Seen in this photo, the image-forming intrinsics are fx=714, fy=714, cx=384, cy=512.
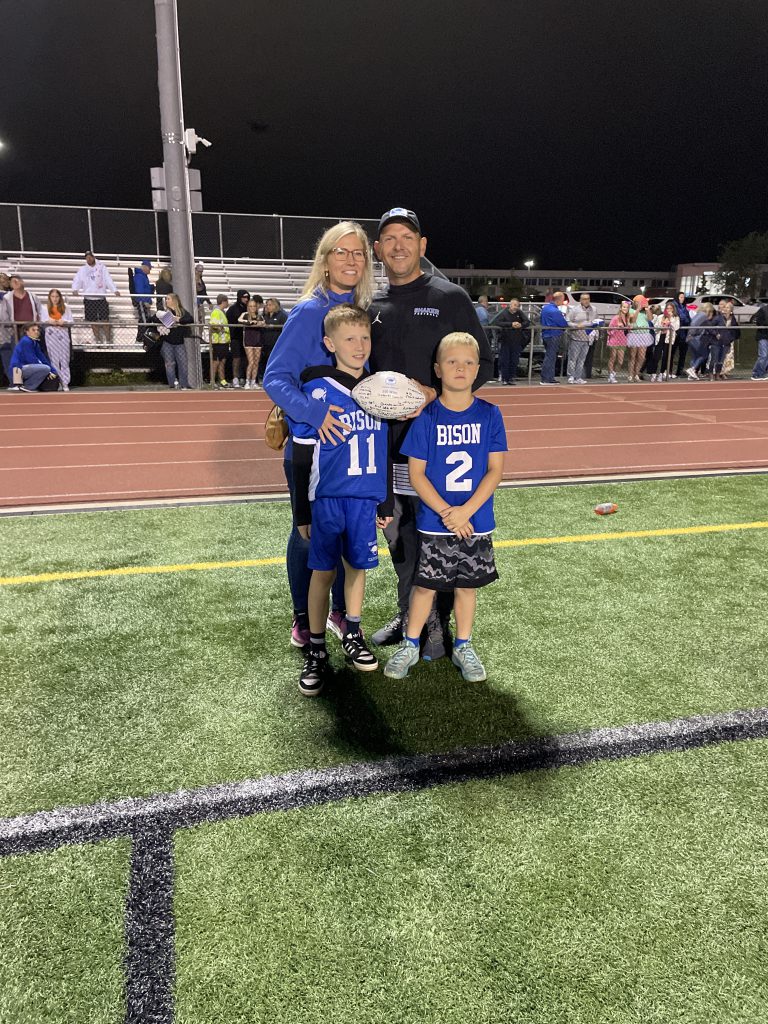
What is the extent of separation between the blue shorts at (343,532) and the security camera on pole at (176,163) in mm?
11315

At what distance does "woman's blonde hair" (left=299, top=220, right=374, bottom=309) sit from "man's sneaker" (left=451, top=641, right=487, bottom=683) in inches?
62.4

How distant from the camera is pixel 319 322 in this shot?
2.90 meters

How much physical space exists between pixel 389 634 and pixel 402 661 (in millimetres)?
371

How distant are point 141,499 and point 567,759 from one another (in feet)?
15.0

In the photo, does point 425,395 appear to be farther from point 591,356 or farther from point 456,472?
point 591,356

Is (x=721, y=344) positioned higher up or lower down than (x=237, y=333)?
lower down

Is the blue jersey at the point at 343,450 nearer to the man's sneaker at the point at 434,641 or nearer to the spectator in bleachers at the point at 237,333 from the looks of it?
the man's sneaker at the point at 434,641

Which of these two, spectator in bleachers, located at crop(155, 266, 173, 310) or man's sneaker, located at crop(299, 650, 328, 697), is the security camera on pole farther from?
man's sneaker, located at crop(299, 650, 328, 697)

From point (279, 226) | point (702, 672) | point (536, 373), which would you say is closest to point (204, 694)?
point (702, 672)

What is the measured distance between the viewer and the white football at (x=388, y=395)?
2.76 metres

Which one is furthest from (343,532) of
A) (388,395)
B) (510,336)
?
(510,336)

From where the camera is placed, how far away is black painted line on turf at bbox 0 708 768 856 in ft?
7.45

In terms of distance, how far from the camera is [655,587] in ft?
13.9

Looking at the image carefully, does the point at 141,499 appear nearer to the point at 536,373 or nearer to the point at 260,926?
the point at 260,926
